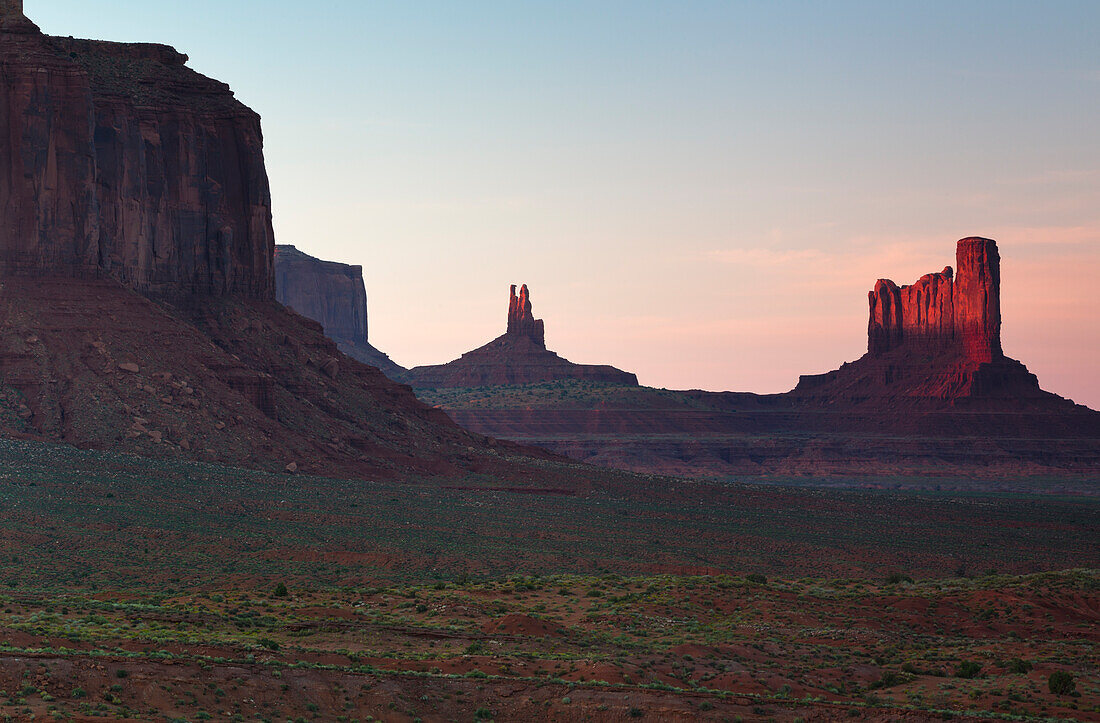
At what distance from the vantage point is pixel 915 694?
99.1 feet

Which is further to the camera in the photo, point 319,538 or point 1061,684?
point 319,538

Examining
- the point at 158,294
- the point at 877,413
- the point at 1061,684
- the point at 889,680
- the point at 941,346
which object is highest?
the point at 941,346

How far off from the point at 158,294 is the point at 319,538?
105 ft

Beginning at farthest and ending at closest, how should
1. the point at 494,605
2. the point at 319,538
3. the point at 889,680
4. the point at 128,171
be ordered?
the point at 128,171, the point at 319,538, the point at 494,605, the point at 889,680

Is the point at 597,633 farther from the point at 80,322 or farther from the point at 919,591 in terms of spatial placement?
the point at 80,322

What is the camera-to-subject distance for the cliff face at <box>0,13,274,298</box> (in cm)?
7500

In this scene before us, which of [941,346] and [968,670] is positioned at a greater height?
[941,346]

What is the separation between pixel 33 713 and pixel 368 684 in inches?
270

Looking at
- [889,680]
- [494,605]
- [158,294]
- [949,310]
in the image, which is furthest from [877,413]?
[889,680]

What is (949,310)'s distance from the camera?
184500 mm

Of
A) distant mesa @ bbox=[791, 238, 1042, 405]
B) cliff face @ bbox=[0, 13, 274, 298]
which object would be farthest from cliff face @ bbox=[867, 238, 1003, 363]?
cliff face @ bbox=[0, 13, 274, 298]

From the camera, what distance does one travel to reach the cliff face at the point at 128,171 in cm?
7500

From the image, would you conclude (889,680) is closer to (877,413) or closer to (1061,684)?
(1061,684)

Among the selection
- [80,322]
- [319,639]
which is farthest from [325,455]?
[319,639]
